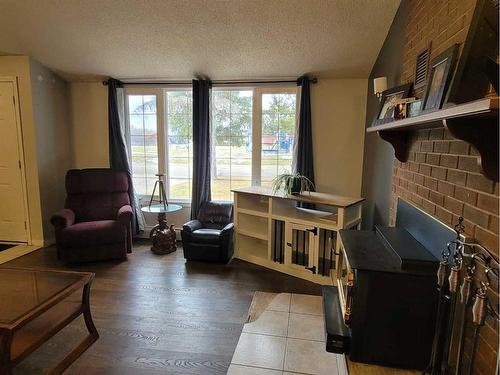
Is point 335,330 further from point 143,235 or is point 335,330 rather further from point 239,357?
point 143,235

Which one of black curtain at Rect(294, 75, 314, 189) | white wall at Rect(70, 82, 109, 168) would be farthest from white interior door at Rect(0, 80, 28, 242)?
black curtain at Rect(294, 75, 314, 189)

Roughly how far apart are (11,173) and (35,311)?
114 inches

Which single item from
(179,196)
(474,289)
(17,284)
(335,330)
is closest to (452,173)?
(474,289)

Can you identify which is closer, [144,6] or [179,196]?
[144,6]

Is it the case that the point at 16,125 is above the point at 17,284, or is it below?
above

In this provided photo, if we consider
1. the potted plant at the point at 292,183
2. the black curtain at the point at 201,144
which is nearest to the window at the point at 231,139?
the black curtain at the point at 201,144

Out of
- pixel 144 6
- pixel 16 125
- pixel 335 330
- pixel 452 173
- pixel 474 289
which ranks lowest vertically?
pixel 335 330

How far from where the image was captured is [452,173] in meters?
1.43

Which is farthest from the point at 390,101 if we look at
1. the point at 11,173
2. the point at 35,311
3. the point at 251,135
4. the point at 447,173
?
the point at 11,173

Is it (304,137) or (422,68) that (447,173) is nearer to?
(422,68)

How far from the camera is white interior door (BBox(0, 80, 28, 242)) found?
371 centimetres

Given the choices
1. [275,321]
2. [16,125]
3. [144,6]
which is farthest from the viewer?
[16,125]

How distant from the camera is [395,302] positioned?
146 cm

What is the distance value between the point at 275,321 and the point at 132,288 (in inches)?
55.6
